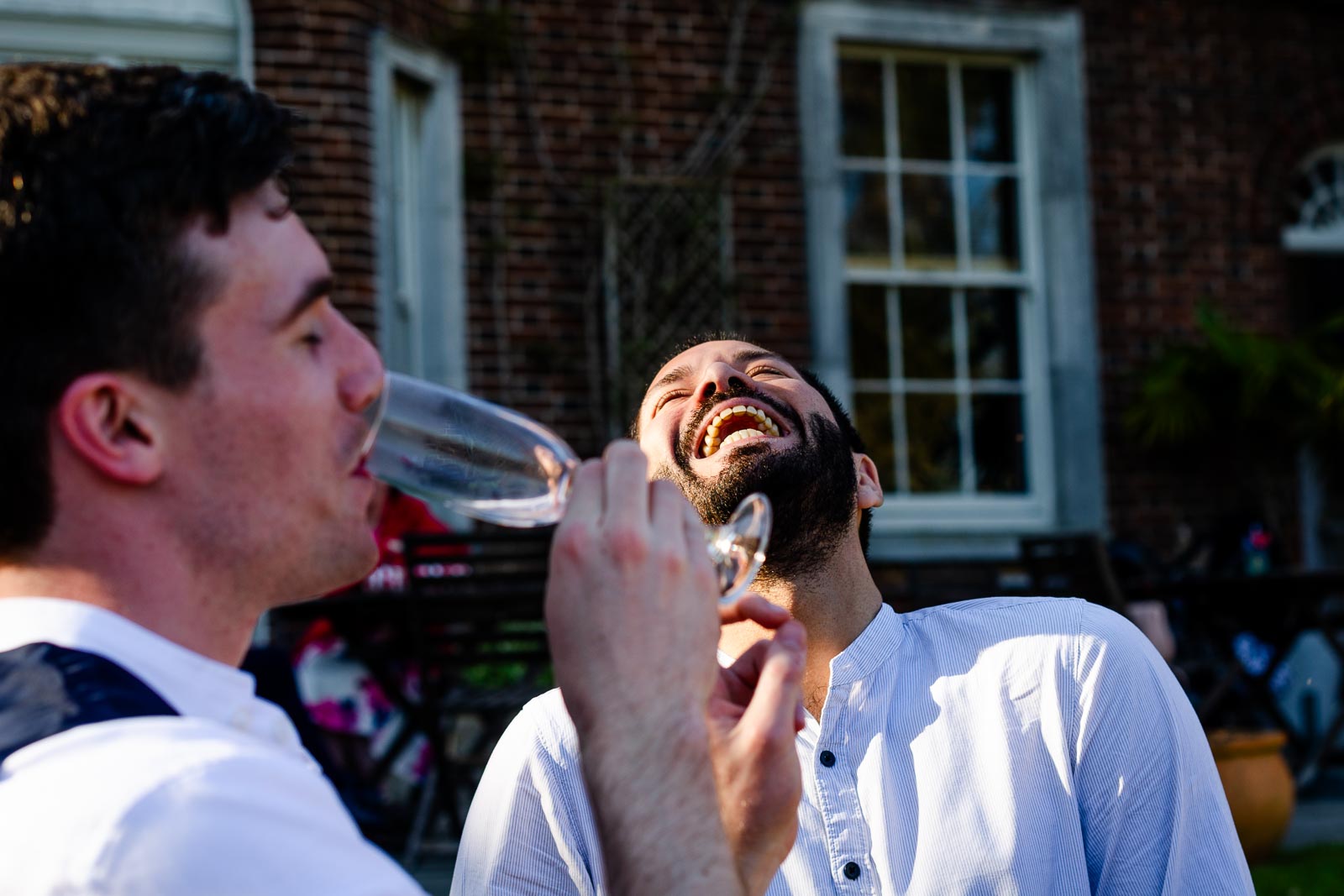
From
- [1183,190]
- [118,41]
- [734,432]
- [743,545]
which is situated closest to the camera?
[743,545]

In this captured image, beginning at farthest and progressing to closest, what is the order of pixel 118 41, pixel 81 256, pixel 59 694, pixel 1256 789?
pixel 118 41, pixel 1256 789, pixel 81 256, pixel 59 694

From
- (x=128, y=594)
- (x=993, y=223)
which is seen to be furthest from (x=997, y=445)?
(x=128, y=594)

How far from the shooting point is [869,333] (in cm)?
834

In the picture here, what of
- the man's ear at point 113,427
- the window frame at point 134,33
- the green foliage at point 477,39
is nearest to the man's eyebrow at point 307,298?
the man's ear at point 113,427

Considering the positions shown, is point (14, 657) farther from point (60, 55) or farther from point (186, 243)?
point (60, 55)

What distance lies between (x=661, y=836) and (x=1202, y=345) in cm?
792

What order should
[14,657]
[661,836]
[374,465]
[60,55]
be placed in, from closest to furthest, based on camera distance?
[14,657] → [661,836] → [374,465] → [60,55]

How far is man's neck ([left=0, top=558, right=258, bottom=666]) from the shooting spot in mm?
1045

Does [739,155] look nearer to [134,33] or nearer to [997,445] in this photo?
[997,445]

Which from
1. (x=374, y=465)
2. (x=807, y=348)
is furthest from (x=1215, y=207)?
(x=374, y=465)

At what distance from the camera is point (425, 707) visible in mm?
4961

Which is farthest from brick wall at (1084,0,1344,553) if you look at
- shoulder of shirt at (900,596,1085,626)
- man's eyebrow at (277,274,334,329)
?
man's eyebrow at (277,274,334,329)

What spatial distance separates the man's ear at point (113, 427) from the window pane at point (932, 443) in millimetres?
7482

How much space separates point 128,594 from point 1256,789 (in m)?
4.39
